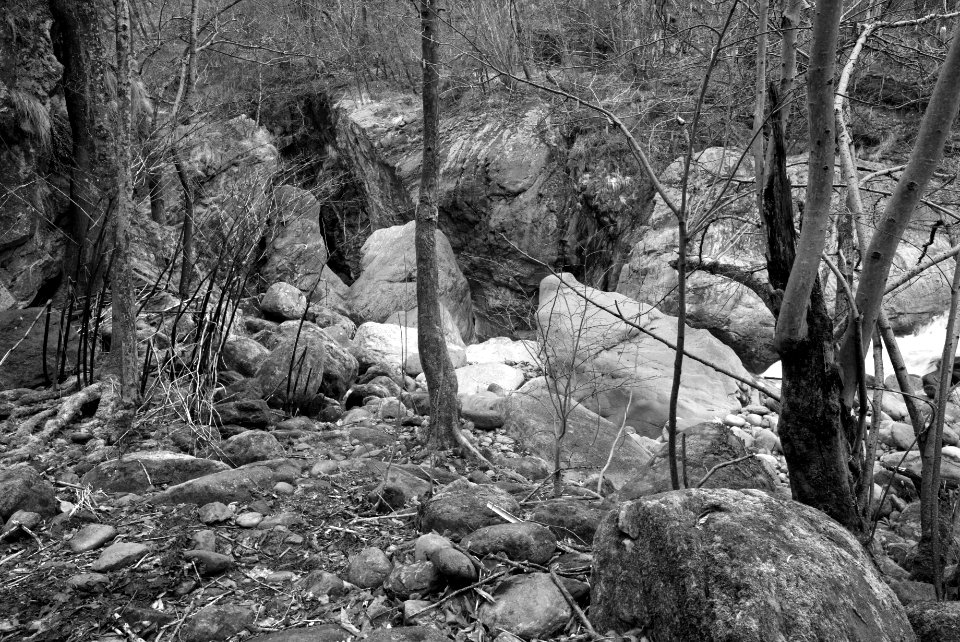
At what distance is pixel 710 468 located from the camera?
3.95m

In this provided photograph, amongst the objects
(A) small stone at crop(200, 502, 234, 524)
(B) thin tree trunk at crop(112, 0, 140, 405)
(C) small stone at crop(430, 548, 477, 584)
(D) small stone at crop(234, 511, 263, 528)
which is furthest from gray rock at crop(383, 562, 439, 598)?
(B) thin tree trunk at crop(112, 0, 140, 405)

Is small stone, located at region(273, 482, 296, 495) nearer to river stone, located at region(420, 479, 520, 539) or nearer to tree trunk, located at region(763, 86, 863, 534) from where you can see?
river stone, located at region(420, 479, 520, 539)

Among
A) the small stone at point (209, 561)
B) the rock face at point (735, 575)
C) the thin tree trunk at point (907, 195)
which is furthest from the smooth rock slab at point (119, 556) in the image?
the thin tree trunk at point (907, 195)

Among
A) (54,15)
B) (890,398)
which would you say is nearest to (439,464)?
(890,398)

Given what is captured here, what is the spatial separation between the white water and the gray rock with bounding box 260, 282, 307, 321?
6.78 metres

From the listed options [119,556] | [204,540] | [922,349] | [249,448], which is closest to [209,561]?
[204,540]

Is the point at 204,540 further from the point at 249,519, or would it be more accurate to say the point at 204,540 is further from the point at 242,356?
the point at 242,356

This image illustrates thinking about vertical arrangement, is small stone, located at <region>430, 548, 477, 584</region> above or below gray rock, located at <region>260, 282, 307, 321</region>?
above

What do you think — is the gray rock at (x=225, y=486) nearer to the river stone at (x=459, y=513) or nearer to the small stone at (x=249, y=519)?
the small stone at (x=249, y=519)

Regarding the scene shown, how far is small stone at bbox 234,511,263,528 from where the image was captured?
3297 mm

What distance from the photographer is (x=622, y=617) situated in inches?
84.7

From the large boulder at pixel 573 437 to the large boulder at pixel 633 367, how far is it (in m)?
0.42

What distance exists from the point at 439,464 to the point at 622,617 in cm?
299

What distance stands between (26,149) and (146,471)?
20.3 feet
